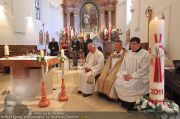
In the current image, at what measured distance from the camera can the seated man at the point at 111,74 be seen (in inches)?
172

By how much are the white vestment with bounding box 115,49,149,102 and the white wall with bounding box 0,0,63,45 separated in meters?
6.44

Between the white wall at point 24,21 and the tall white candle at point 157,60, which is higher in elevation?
the white wall at point 24,21

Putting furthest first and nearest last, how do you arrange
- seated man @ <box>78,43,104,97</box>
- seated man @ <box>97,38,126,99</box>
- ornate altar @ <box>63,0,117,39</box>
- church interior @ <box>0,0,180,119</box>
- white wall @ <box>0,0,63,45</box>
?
1. ornate altar @ <box>63,0,117,39</box>
2. white wall @ <box>0,0,63,45</box>
3. seated man @ <box>78,43,104,97</box>
4. seated man @ <box>97,38,126,99</box>
5. church interior @ <box>0,0,180,119</box>

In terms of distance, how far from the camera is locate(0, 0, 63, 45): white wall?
29.5ft

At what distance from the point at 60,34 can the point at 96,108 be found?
30.9 feet

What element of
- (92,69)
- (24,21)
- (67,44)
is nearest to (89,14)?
(67,44)

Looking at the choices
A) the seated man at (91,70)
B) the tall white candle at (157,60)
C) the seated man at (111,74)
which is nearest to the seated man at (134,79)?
the seated man at (111,74)

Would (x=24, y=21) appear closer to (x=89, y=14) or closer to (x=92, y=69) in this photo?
(x=89, y=14)

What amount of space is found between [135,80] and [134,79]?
0.03 meters

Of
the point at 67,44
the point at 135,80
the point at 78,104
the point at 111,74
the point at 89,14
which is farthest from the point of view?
the point at 89,14

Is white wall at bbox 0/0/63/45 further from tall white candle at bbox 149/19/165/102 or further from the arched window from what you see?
tall white candle at bbox 149/19/165/102

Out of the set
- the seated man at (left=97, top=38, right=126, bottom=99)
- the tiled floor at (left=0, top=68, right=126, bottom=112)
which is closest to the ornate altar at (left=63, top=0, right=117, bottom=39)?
→ the seated man at (left=97, top=38, right=126, bottom=99)

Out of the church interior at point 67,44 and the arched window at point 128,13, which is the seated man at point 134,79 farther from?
the arched window at point 128,13

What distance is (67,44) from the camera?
12.0m
